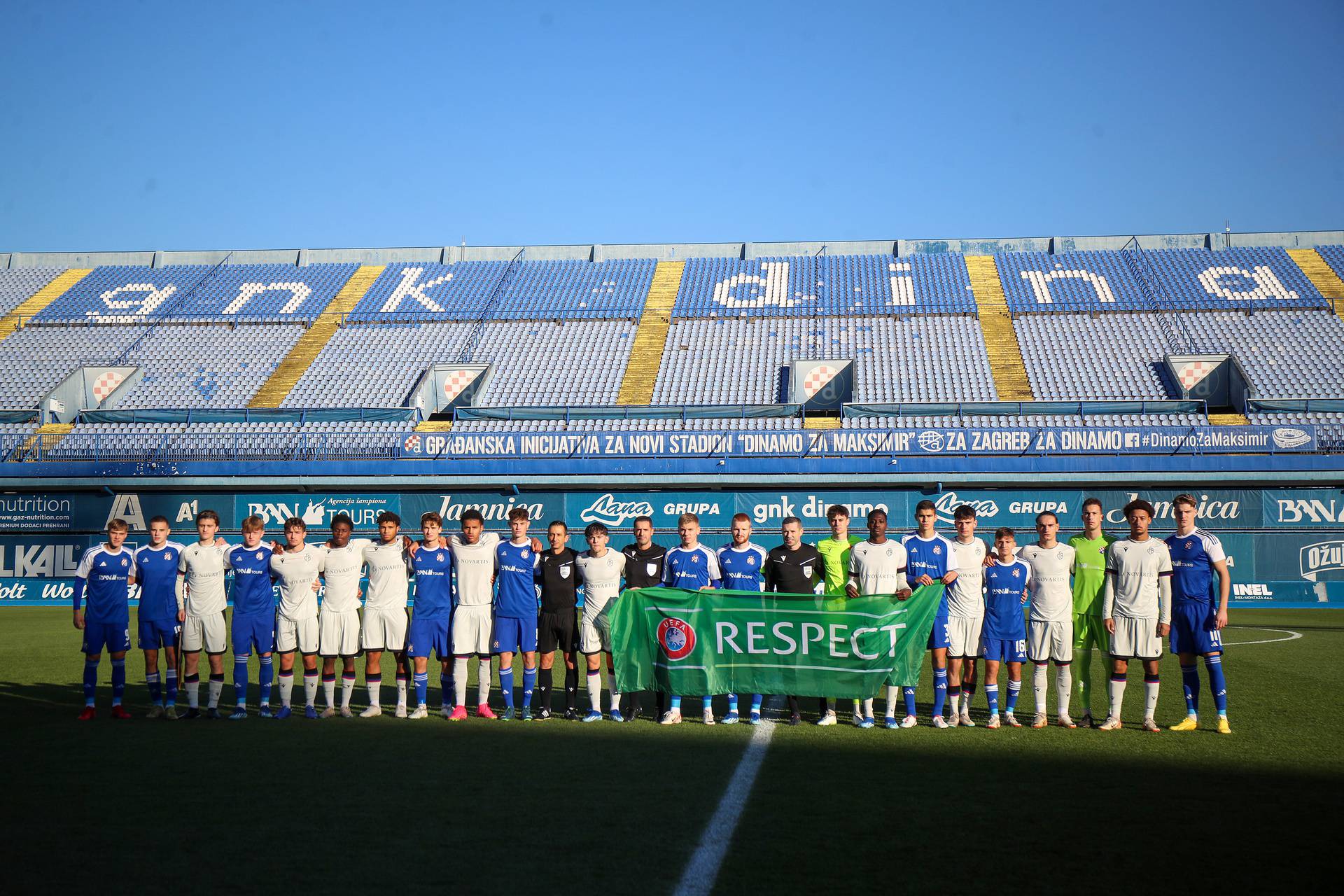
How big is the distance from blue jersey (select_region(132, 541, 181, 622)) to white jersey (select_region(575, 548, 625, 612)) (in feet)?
12.6

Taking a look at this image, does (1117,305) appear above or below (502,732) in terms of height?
above

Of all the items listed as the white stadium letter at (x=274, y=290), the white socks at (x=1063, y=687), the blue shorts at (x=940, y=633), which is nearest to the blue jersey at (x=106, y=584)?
the blue shorts at (x=940, y=633)

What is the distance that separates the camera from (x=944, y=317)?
3300 centimetres

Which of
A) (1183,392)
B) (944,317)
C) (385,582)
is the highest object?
(944,317)

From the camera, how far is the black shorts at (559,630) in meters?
9.90

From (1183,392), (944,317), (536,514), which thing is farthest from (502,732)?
(944,317)

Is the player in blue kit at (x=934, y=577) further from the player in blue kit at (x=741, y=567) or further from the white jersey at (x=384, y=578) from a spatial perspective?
the white jersey at (x=384, y=578)

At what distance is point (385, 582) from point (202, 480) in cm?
1660

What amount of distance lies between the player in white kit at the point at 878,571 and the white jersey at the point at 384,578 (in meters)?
4.10

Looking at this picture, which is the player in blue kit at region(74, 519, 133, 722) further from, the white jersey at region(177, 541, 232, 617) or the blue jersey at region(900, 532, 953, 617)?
the blue jersey at region(900, 532, 953, 617)

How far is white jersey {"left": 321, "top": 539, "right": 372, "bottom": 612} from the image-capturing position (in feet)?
33.2

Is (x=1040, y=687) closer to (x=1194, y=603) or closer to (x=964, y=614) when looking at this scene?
(x=964, y=614)

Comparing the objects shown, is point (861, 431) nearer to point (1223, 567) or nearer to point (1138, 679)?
point (1138, 679)

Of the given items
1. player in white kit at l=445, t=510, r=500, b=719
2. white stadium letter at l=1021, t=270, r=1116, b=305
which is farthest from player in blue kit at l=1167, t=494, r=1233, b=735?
white stadium letter at l=1021, t=270, r=1116, b=305
